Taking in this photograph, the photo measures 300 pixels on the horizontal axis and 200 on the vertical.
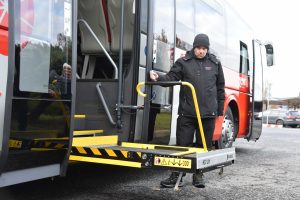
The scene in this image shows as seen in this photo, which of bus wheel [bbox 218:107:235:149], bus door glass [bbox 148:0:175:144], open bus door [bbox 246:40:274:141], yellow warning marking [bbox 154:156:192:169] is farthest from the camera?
open bus door [bbox 246:40:274:141]

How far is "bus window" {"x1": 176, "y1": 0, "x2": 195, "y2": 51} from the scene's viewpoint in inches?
266

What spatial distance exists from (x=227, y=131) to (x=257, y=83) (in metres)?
2.54

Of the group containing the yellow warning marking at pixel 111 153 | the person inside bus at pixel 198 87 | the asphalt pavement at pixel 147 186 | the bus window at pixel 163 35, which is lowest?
the asphalt pavement at pixel 147 186

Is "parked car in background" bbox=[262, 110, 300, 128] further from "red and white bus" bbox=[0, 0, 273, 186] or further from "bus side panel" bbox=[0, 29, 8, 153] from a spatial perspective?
"bus side panel" bbox=[0, 29, 8, 153]

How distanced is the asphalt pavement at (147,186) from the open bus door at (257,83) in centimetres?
Answer: 196

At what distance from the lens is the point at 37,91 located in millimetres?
4379

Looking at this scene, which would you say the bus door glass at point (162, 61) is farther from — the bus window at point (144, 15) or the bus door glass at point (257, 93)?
the bus door glass at point (257, 93)

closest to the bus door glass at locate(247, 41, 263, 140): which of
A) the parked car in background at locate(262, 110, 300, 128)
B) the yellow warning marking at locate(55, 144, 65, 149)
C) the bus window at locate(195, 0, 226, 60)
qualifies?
the bus window at locate(195, 0, 226, 60)

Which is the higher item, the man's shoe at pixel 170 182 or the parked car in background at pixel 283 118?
the parked car in background at pixel 283 118

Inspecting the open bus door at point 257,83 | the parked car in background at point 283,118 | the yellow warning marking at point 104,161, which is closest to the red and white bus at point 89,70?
the yellow warning marking at point 104,161

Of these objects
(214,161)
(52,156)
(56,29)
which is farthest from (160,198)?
(56,29)

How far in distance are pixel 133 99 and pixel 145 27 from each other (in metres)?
0.91

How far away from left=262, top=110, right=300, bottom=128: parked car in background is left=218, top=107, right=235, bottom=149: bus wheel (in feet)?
61.7

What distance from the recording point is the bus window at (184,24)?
6750mm
